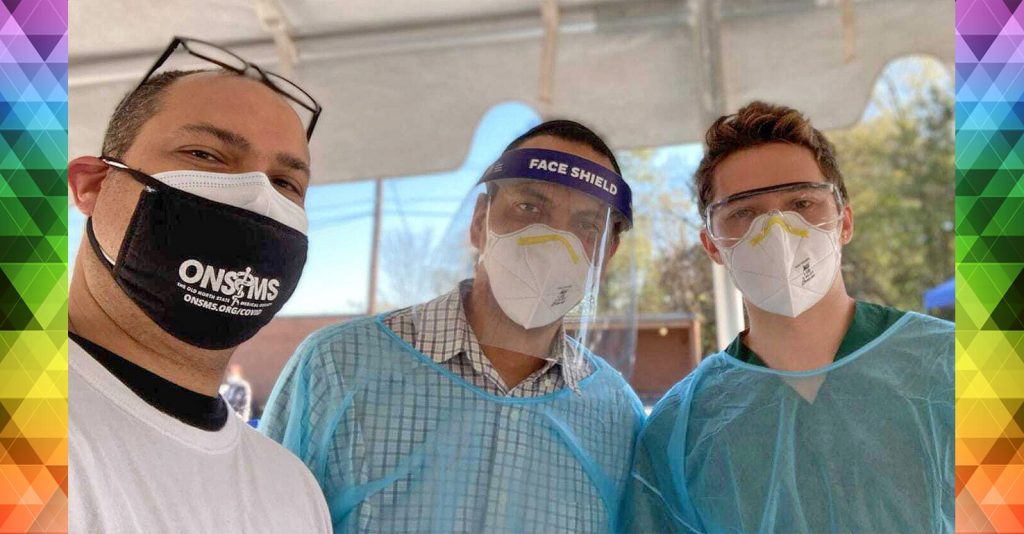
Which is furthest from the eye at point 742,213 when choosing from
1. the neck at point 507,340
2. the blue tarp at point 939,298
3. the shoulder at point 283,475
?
the blue tarp at point 939,298

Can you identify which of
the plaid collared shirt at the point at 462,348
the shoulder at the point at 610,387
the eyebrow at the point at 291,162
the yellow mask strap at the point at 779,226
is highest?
the eyebrow at the point at 291,162

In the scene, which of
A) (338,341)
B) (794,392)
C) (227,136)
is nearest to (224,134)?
(227,136)

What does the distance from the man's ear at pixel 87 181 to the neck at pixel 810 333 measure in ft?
4.66

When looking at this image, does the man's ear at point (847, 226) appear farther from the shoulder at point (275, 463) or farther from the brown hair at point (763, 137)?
the shoulder at point (275, 463)

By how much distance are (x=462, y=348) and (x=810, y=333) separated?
827 mm

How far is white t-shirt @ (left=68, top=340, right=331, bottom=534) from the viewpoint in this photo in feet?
2.96

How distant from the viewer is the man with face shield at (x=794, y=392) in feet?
4.58

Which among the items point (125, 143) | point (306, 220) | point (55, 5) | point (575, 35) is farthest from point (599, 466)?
point (575, 35)

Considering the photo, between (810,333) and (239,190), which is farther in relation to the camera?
(810,333)

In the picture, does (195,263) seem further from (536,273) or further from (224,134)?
(536,273)

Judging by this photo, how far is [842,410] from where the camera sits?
58.1 inches

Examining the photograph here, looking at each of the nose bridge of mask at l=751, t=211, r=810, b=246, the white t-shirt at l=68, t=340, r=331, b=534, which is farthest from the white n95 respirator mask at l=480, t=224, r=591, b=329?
the white t-shirt at l=68, t=340, r=331, b=534

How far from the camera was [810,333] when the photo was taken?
1.58m

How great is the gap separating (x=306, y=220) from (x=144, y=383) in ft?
1.29
